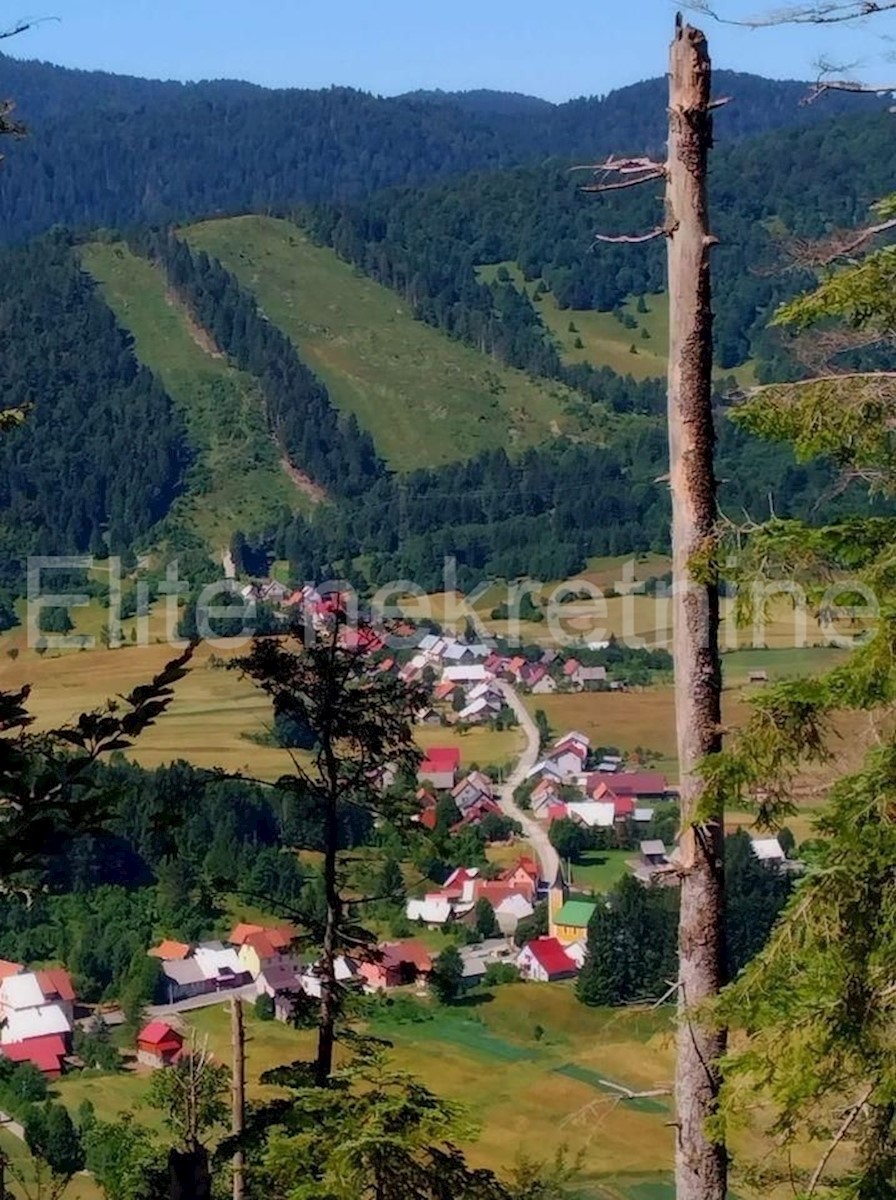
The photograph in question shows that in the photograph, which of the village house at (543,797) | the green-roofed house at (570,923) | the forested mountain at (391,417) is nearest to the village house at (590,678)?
the forested mountain at (391,417)

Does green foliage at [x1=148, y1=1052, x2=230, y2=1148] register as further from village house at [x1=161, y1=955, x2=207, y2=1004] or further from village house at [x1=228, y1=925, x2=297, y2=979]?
village house at [x1=161, y1=955, x2=207, y2=1004]

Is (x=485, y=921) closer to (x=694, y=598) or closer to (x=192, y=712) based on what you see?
(x=192, y=712)

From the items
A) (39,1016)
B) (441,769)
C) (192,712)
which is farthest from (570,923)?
(192,712)

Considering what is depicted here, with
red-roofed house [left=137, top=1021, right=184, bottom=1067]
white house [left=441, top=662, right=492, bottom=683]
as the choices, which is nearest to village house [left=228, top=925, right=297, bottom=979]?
red-roofed house [left=137, top=1021, right=184, bottom=1067]

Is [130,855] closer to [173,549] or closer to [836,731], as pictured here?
[836,731]

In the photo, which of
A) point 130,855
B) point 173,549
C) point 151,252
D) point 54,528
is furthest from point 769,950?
point 151,252
